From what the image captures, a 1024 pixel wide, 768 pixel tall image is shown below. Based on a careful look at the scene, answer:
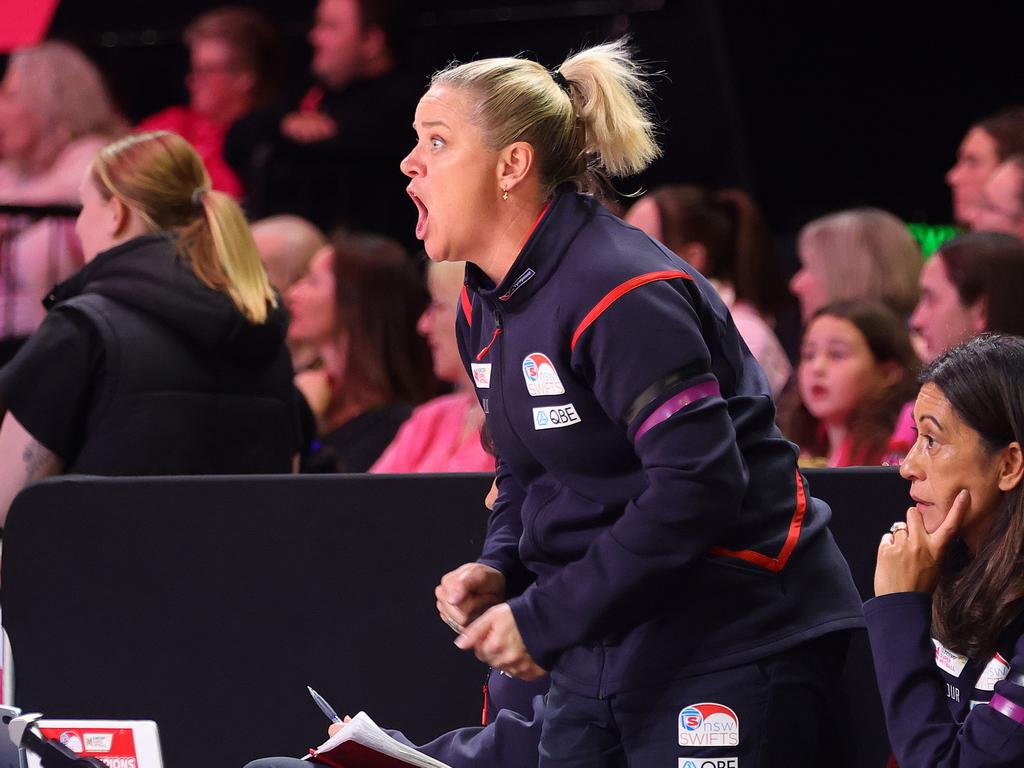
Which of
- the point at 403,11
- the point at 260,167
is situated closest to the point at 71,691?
the point at 260,167

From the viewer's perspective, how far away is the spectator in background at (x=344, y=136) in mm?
6395

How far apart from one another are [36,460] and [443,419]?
63.2 inches

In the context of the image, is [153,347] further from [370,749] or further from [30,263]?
[30,263]

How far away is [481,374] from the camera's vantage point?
2.13 metres

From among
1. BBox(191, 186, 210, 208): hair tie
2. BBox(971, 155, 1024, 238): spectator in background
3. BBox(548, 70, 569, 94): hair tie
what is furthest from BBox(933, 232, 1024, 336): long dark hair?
BBox(548, 70, 569, 94): hair tie

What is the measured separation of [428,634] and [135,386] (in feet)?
2.74

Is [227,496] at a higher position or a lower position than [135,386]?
lower

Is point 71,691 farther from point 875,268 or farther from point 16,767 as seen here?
point 875,268

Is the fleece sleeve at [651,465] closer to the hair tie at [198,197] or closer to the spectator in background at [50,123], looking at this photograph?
the hair tie at [198,197]

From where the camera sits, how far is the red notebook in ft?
7.11

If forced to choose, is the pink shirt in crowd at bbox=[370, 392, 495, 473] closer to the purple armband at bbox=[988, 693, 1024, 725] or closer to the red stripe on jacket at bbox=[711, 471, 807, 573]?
the red stripe on jacket at bbox=[711, 471, 807, 573]

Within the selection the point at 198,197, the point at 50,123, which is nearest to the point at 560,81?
the point at 198,197

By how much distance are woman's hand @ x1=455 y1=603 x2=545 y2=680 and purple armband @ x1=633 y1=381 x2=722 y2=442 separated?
0.99 ft

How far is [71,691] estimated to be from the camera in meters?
3.02
